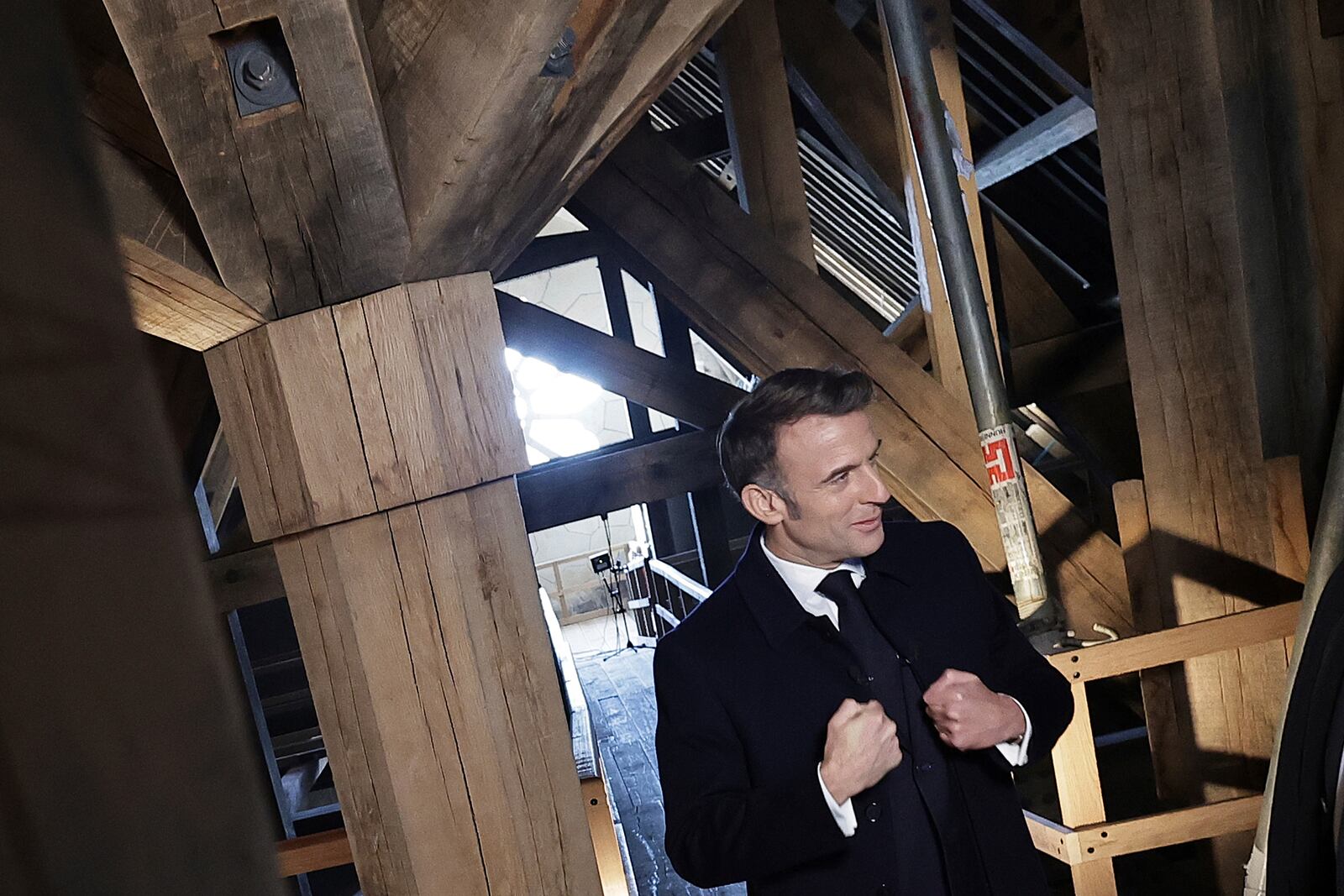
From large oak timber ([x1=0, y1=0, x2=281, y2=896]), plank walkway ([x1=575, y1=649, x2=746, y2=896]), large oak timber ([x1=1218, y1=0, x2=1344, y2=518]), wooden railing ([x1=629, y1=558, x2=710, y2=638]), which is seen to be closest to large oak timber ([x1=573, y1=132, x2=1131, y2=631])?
large oak timber ([x1=1218, y1=0, x2=1344, y2=518])

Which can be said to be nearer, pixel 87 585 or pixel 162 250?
pixel 87 585

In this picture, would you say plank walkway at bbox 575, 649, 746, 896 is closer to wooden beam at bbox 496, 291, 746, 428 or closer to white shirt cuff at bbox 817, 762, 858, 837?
wooden beam at bbox 496, 291, 746, 428

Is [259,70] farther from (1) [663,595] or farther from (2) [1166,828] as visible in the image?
(1) [663,595]

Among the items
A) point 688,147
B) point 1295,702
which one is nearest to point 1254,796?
point 1295,702

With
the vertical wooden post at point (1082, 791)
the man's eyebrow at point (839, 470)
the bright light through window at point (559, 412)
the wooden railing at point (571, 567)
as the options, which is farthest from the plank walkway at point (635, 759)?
the bright light through window at point (559, 412)

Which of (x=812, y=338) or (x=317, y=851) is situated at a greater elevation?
(x=812, y=338)

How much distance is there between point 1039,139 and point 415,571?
340 cm

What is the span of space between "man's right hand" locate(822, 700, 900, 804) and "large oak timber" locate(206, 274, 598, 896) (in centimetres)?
40

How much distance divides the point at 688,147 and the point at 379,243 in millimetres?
4723

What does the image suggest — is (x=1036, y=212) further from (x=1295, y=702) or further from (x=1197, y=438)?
(x=1295, y=702)

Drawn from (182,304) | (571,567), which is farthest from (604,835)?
(571,567)

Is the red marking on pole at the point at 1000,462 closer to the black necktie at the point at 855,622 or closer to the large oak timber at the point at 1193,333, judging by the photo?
the large oak timber at the point at 1193,333

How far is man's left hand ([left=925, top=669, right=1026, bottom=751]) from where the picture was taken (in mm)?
1719

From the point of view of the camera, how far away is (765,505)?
6.61 ft
